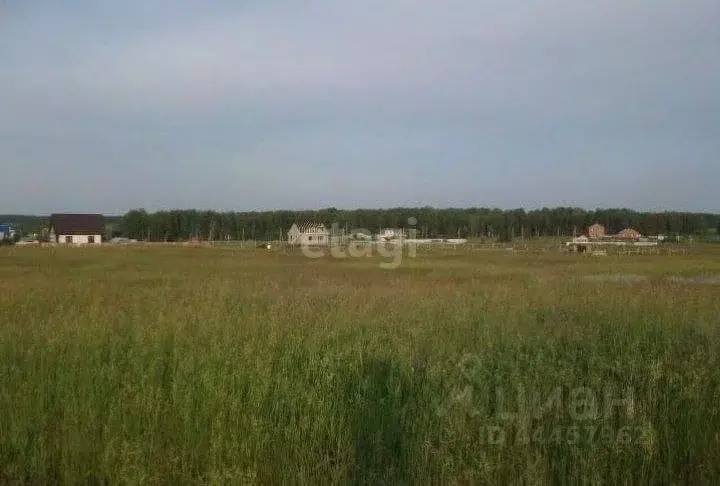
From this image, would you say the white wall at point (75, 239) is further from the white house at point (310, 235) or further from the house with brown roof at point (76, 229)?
the white house at point (310, 235)

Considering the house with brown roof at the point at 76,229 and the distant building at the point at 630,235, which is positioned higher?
the house with brown roof at the point at 76,229

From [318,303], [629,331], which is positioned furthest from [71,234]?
[629,331]

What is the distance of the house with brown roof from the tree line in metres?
24.8

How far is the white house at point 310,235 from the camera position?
277ft

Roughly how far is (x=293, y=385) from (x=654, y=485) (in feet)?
9.60

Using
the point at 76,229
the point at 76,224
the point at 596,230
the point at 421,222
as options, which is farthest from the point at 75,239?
the point at 596,230

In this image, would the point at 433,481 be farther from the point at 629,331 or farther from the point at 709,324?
the point at 709,324

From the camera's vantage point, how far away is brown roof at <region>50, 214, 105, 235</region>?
8900 cm

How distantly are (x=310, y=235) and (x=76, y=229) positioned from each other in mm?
34529

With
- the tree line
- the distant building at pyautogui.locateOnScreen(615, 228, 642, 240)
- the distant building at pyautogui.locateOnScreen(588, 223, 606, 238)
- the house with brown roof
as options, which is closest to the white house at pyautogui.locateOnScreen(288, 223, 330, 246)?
the tree line

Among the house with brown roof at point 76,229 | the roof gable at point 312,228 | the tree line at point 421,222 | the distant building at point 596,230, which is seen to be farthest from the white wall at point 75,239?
the distant building at point 596,230

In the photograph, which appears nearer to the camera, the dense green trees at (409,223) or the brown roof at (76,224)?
the brown roof at (76,224)

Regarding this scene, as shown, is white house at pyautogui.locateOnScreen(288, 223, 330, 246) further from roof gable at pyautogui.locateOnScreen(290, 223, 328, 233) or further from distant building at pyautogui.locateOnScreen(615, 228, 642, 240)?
distant building at pyautogui.locateOnScreen(615, 228, 642, 240)

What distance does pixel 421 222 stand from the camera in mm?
117875
